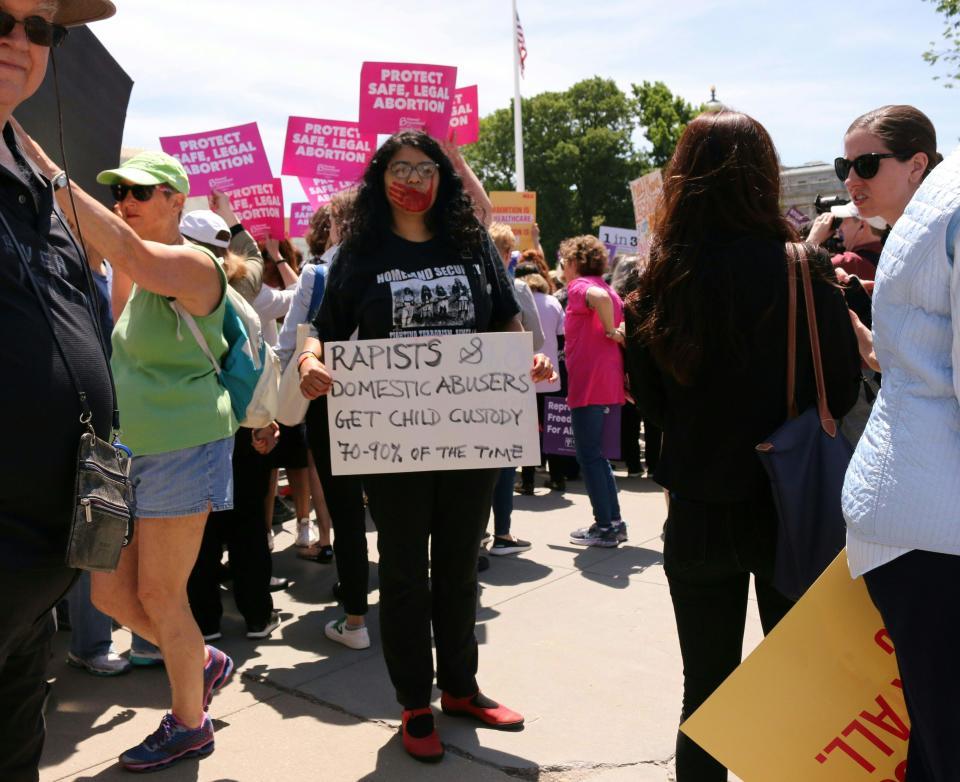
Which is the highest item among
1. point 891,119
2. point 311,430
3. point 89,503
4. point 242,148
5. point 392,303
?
point 242,148

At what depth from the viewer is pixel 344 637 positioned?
14.8ft

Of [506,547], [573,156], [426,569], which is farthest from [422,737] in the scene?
[573,156]

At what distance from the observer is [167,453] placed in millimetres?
3242

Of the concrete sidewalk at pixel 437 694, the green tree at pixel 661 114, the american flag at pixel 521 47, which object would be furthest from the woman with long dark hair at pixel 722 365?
the green tree at pixel 661 114

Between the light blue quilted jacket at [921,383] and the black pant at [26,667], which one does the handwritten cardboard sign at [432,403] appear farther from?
the light blue quilted jacket at [921,383]

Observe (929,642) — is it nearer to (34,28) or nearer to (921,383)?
(921,383)

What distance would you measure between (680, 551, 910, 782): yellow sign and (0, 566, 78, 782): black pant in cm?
147

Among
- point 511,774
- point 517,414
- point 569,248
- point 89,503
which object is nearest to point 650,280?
point 517,414

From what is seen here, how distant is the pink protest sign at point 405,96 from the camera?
631cm

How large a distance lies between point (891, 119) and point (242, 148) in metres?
5.79

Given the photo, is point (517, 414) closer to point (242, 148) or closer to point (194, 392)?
point (194, 392)

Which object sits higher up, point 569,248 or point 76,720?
point 569,248

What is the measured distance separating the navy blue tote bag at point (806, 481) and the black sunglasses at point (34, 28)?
1.74 meters

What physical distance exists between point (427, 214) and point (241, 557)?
2.10 meters
